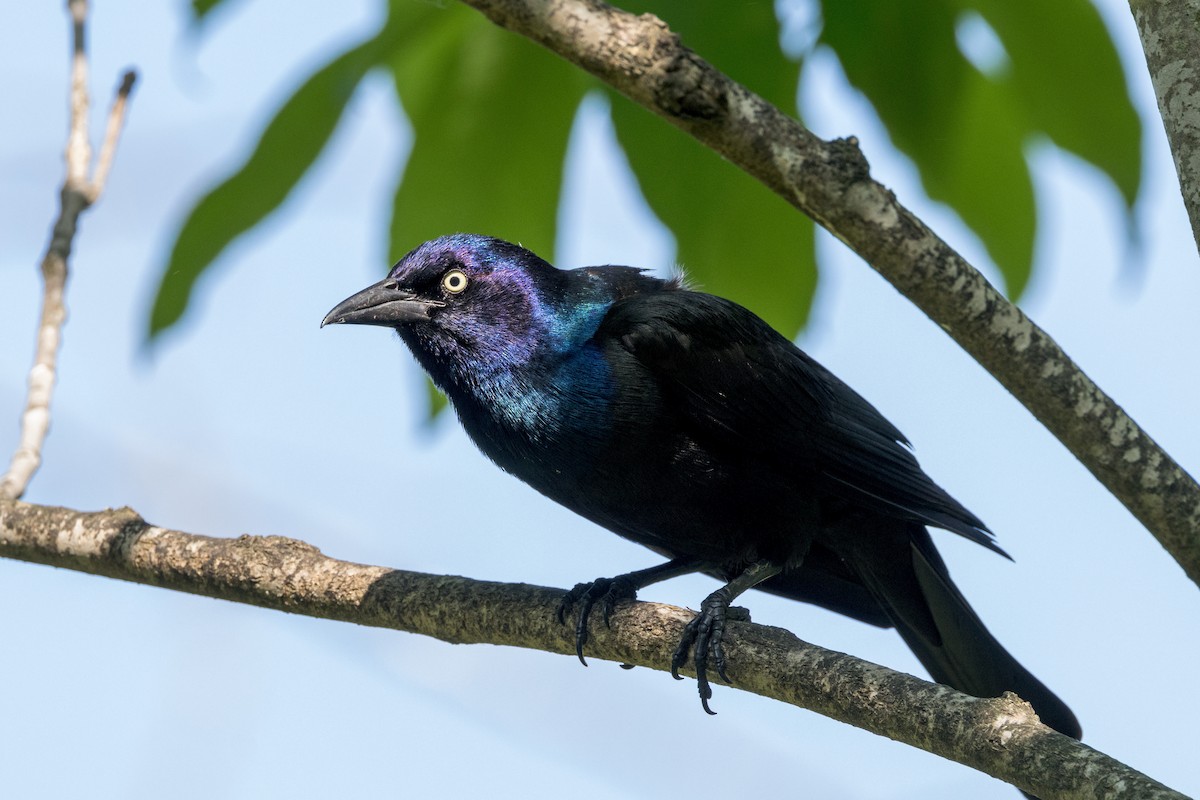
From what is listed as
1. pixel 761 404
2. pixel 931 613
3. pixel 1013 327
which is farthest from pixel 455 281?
pixel 1013 327

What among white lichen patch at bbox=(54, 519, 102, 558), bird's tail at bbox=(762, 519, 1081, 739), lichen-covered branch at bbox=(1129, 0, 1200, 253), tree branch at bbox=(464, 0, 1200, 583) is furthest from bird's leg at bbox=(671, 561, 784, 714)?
white lichen patch at bbox=(54, 519, 102, 558)

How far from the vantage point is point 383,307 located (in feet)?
12.3

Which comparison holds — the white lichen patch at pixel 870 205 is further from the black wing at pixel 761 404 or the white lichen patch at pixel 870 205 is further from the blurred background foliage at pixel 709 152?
the black wing at pixel 761 404

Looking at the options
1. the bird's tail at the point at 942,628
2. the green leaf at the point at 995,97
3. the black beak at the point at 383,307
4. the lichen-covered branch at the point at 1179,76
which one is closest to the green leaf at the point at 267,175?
the black beak at the point at 383,307

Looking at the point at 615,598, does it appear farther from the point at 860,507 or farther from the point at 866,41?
the point at 866,41

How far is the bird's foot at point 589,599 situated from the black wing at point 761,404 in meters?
0.47

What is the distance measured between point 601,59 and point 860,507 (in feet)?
5.79

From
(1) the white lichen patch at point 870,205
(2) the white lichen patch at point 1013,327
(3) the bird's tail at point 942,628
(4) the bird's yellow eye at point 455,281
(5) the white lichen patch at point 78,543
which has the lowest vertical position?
(5) the white lichen patch at point 78,543

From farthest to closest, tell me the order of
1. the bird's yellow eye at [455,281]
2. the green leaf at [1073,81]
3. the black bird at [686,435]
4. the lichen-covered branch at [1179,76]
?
the bird's yellow eye at [455,281] < the black bird at [686,435] < the green leaf at [1073,81] < the lichen-covered branch at [1179,76]

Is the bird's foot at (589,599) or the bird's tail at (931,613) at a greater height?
the bird's tail at (931,613)

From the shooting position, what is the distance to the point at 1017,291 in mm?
3352

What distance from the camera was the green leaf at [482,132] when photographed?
10.9 feet

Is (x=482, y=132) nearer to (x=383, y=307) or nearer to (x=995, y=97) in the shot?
(x=383, y=307)

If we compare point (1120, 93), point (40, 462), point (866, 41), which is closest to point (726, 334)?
point (866, 41)
